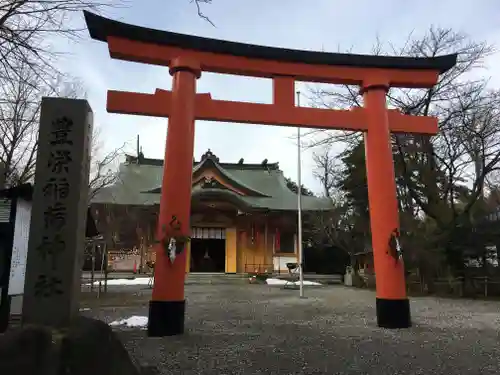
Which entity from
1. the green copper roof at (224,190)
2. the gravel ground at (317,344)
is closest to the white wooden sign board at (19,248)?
the gravel ground at (317,344)

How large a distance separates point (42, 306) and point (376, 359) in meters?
4.06

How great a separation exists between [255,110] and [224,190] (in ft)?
50.0

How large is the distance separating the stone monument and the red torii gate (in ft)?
8.16

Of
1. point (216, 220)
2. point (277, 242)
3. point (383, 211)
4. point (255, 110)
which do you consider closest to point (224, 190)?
point (216, 220)

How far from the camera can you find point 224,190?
22906 mm

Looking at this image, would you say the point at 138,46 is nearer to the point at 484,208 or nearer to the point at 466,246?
the point at 466,246

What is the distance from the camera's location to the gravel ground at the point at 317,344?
493 centimetres

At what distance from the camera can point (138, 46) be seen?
293 inches

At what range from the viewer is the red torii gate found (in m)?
6.93

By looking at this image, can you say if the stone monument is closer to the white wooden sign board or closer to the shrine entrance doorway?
the white wooden sign board

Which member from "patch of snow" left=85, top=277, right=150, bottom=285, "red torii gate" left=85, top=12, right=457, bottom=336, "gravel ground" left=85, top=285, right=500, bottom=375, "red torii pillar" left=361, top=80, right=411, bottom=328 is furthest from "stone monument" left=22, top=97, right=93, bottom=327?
"patch of snow" left=85, top=277, right=150, bottom=285

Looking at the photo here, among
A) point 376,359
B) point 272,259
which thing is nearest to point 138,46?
point 376,359

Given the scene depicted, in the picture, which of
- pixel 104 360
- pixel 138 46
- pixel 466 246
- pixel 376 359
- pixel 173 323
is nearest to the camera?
pixel 104 360

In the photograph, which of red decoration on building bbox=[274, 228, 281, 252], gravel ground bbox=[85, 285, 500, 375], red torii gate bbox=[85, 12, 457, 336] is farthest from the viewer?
red decoration on building bbox=[274, 228, 281, 252]
